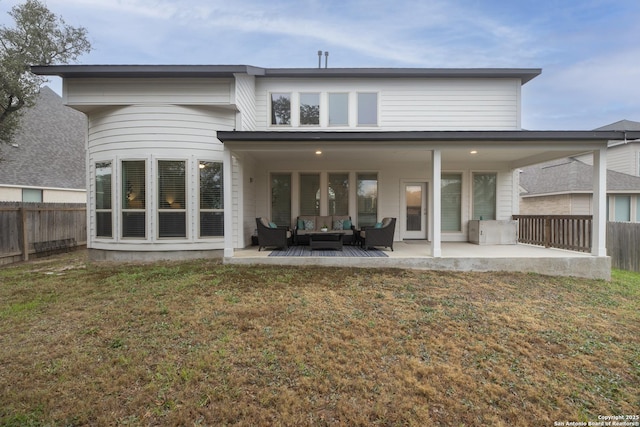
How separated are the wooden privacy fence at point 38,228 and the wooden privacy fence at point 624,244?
1663 cm

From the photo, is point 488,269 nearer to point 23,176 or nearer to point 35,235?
point 35,235

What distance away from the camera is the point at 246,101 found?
8211mm

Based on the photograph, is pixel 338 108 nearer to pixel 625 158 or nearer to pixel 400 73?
pixel 400 73

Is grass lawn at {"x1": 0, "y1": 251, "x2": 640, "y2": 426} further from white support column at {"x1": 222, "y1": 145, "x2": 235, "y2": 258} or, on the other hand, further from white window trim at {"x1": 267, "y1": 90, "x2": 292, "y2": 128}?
white window trim at {"x1": 267, "y1": 90, "x2": 292, "y2": 128}

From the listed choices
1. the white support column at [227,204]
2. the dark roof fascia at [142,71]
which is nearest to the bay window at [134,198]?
the dark roof fascia at [142,71]

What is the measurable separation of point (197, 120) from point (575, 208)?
16103 millimetres

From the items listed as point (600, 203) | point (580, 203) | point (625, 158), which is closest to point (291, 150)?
point (600, 203)

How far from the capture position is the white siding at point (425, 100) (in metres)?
9.26

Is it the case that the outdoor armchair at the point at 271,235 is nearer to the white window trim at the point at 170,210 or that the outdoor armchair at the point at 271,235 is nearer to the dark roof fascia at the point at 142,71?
the white window trim at the point at 170,210

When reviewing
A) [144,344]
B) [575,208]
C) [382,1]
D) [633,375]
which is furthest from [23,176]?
[575,208]

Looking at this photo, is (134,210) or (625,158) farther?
(625,158)

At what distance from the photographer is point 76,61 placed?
1002cm

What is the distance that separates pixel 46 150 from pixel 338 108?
14.9 metres

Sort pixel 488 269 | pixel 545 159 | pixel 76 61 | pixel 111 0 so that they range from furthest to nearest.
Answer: pixel 111 0 → pixel 76 61 → pixel 545 159 → pixel 488 269
